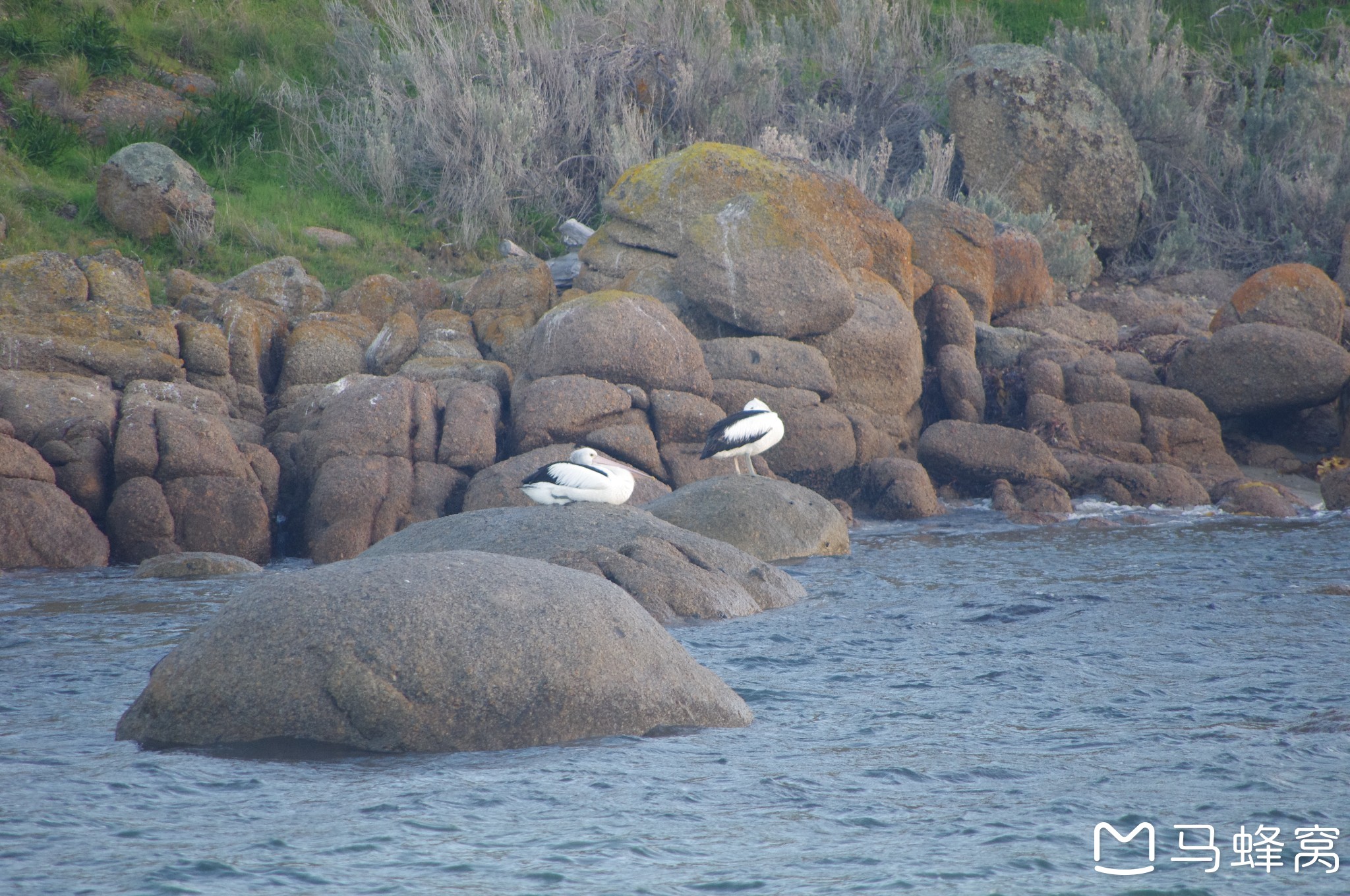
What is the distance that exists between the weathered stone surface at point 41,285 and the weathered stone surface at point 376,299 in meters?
3.26

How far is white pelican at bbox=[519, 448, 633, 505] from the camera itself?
1027 cm

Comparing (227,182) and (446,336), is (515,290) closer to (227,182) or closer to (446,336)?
(446,336)

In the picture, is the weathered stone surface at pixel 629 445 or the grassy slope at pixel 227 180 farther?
the grassy slope at pixel 227 180

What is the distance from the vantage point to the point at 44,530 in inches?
412

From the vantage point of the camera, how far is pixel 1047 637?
25.1 ft

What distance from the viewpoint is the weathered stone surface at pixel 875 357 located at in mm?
14258

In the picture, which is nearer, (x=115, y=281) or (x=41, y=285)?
(x=41, y=285)

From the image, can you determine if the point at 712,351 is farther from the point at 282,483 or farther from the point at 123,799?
the point at 123,799

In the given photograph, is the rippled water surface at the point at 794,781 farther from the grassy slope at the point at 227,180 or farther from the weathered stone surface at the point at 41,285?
the grassy slope at the point at 227,180

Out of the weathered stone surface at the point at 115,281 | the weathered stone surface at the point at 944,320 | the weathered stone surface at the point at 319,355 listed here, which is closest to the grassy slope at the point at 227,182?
the weathered stone surface at the point at 115,281

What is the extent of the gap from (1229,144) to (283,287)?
16526mm

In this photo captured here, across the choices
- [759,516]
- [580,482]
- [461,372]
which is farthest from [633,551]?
[461,372]

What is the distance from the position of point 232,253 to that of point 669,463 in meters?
8.58

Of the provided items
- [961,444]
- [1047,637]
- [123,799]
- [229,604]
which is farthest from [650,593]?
[961,444]
